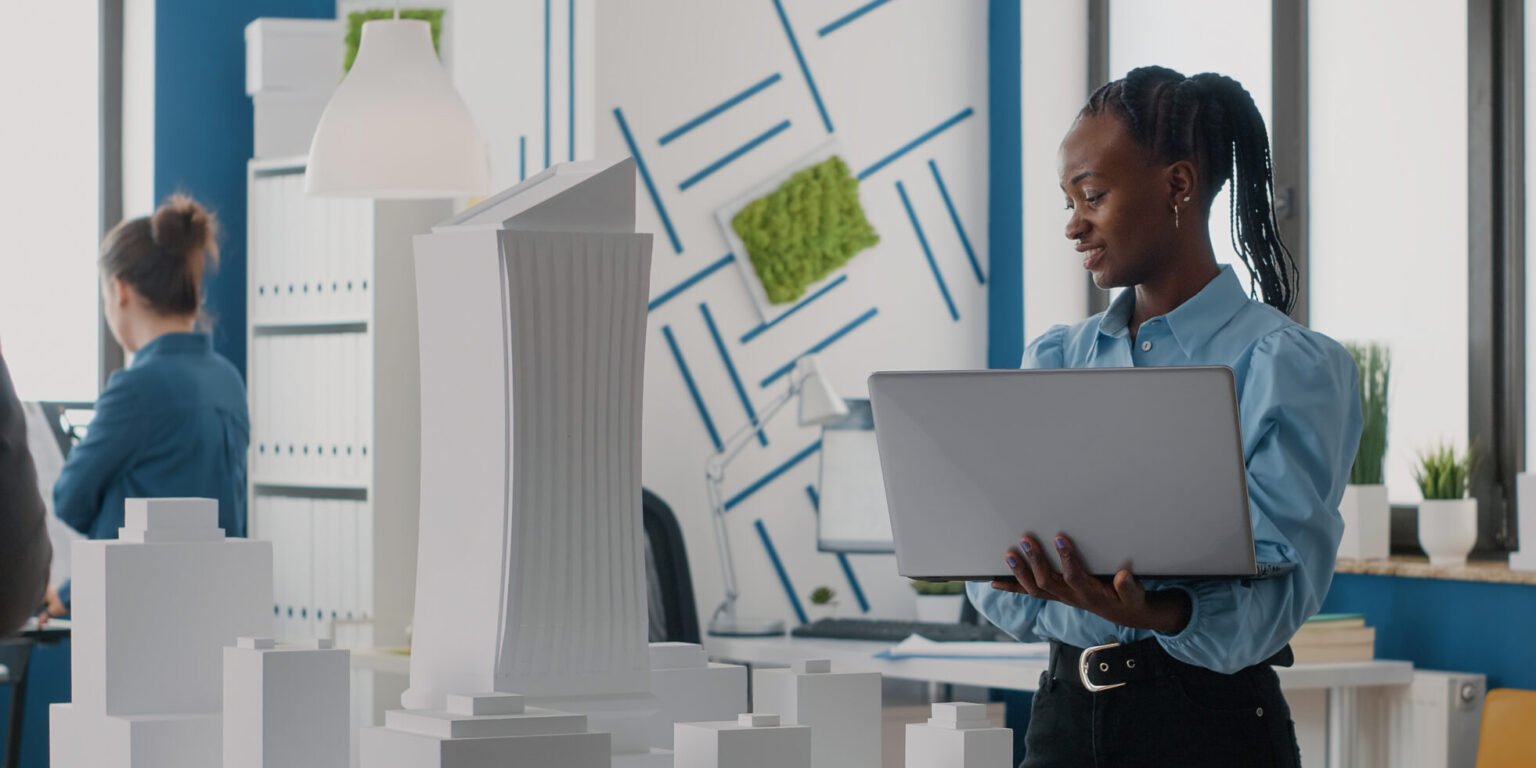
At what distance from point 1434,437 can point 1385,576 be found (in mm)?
330

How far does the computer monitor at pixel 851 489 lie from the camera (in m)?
4.40

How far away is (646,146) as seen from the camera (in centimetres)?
451

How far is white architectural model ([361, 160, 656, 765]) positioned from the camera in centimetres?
110

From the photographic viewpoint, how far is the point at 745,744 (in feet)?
3.19

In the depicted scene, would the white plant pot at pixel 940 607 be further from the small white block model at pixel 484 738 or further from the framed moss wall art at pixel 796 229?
the small white block model at pixel 484 738

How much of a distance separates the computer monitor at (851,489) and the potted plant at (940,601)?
0.16 m

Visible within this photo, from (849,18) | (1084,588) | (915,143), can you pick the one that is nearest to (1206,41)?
(915,143)

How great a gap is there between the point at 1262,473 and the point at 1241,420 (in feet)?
0.17

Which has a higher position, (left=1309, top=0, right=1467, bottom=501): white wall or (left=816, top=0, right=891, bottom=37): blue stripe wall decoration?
(left=816, top=0, right=891, bottom=37): blue stripe wall decoration

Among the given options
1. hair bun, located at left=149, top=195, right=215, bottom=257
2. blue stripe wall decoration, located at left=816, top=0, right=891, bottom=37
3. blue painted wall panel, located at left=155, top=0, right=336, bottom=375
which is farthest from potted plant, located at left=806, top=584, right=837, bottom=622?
blue painted wall panel, located at left=155, top=0, right=336, bottom=375

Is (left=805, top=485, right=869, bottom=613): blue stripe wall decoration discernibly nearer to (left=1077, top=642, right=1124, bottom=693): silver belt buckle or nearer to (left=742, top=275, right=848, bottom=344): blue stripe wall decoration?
(left=742, top=275, right=848, bottom=344): blue stripe wall decoration

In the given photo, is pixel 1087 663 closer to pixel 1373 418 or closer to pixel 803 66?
pixel 1373 418

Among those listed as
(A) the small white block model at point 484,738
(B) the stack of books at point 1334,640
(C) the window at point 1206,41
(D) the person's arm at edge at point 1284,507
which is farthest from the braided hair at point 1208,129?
(C) the window at point 1206,41

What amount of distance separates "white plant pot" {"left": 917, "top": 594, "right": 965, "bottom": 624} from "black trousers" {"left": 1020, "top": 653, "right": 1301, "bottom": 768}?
2549mm
